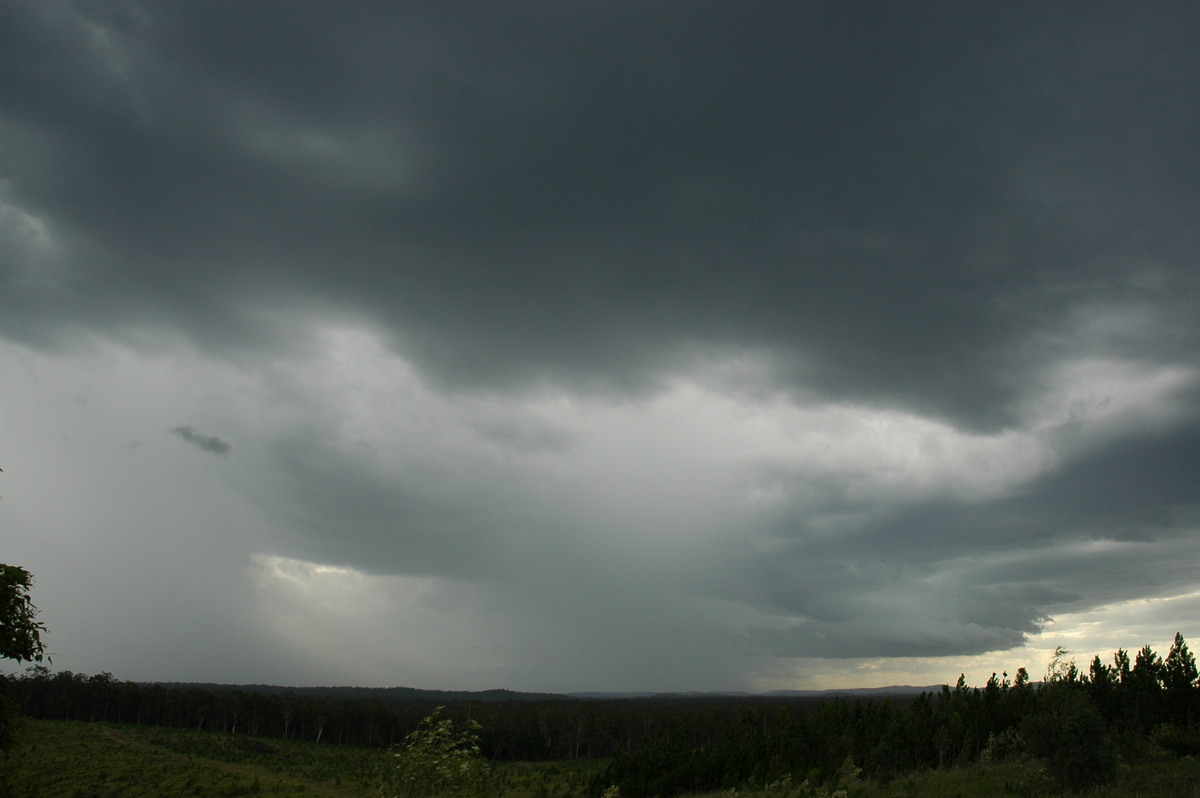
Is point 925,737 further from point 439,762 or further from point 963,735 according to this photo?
point 439,762

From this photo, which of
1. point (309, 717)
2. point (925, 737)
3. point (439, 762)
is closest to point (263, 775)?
point (925, 737)

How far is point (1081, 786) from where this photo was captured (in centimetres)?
2633

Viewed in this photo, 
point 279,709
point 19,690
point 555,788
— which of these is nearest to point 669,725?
point 555,788

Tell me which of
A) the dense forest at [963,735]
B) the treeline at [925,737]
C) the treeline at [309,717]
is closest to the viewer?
the dense forest at [963,735]

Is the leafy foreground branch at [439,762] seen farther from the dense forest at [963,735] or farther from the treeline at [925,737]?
the treeline at [925,737]

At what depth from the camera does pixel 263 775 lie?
87.8 meters

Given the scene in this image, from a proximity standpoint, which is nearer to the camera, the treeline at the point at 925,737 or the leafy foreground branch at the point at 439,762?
the leafy foreground branch at the point at 439,762

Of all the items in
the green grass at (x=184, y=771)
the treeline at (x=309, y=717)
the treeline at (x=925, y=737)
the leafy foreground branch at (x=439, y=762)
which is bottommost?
the treeline at (x=309, y=717)

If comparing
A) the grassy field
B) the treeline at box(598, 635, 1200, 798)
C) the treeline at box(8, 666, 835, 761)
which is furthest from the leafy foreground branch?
the treeline at box(8, 666, 835, 761)

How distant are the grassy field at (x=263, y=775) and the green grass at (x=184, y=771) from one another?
0.15m

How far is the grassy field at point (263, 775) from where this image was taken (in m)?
29.5

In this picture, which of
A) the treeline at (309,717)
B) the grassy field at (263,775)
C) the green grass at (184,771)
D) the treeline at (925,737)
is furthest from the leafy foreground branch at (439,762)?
the treeline at (309,717)

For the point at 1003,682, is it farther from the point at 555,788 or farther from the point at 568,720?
the point at 568,720

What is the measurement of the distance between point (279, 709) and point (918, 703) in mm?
168065
